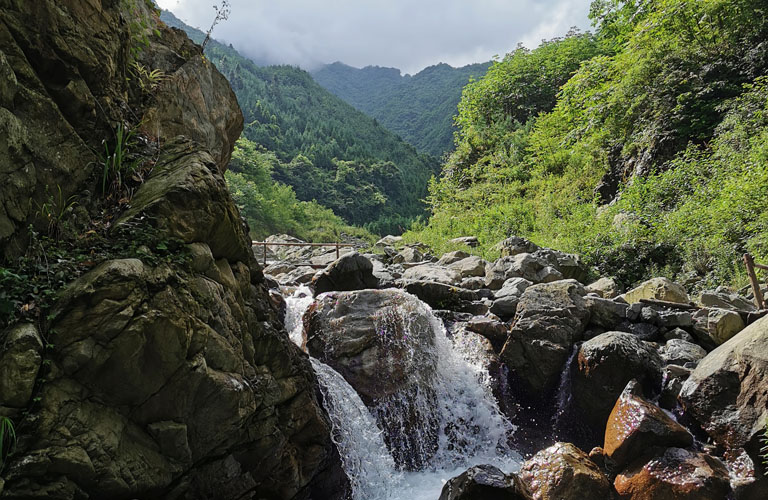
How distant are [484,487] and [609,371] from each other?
2979 mm

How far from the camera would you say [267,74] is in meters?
71.1

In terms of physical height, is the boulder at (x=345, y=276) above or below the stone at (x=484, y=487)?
above

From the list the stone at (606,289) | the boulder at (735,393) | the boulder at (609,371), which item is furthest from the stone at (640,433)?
the stone at (606,289)

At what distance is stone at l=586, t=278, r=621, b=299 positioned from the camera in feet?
29.3

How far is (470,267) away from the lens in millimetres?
11789

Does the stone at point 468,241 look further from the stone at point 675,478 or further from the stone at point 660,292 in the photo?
the stone at point 675,478

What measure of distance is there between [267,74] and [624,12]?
64933mm

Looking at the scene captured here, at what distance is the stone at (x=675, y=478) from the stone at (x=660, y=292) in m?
3.43

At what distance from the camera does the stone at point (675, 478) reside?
480 centimetres

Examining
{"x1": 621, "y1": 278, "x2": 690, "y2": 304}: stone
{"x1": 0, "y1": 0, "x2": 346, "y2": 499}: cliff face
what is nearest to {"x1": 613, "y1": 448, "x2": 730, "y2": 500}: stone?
{"x1": 621, "y1": 278, "x2": 690, "y2": 304}: stone

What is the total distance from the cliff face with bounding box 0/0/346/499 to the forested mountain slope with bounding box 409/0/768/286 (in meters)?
8.96

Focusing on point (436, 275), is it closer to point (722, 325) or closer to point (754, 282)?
point (722, 325)

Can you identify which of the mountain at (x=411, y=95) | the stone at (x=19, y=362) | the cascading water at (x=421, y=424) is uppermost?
the mountain at (x=411, y=95)

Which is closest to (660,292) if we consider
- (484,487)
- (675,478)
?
(675,478)
